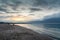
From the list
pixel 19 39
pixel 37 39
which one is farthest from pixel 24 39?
pixel 37 39

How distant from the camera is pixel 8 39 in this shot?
24.6 meters

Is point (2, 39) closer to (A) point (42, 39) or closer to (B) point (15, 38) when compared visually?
(B) point (15, 38)

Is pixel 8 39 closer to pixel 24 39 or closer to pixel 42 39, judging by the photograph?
pixel 24 39

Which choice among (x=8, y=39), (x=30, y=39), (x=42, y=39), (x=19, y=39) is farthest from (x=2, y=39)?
(x=42, y=39)

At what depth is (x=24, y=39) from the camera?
2528 cm

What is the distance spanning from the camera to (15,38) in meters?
25.3

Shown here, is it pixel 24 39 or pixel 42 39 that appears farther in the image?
pixel 42 39

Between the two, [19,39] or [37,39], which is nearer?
[19,39]

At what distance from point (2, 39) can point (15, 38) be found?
2.29m

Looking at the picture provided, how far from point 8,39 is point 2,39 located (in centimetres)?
99

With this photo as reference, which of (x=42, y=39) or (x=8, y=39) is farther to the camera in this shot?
(x=42, y=39)

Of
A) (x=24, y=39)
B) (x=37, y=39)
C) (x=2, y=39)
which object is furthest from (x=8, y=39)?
(x=37, y=39)

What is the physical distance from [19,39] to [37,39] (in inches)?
138

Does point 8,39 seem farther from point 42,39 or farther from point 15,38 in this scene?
point 42,39
